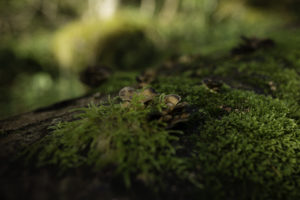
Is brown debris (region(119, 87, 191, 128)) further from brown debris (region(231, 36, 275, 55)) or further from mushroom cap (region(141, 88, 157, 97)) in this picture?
brown debris (region(231, 36, 275, 55))

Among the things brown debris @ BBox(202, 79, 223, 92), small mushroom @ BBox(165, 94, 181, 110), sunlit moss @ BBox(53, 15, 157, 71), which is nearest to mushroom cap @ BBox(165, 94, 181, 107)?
small mushroom @ BBox(165, 94, 181, 110)

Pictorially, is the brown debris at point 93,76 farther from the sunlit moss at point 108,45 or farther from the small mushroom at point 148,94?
the sunlit moss at point 108,45

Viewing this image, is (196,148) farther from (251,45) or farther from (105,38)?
(105,38)

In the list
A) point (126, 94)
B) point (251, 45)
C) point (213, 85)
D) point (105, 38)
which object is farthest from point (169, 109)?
point (105, 38)

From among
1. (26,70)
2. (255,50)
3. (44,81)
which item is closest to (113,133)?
(255,50)

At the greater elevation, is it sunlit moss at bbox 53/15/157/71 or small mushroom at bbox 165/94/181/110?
sunlit moss at bbox 53/15/157/71

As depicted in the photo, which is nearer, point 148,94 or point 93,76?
point 148,94

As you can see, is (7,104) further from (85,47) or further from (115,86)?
(115,86)
